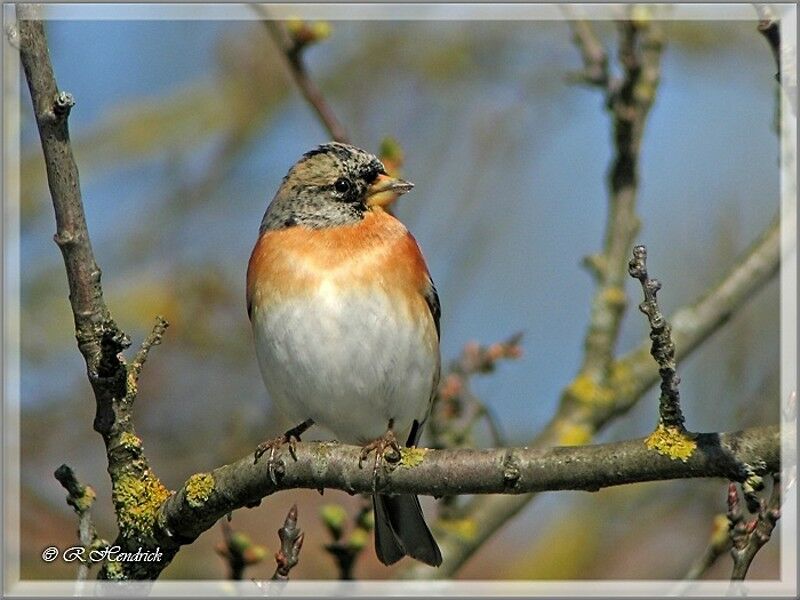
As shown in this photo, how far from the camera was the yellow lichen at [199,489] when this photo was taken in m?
3.18

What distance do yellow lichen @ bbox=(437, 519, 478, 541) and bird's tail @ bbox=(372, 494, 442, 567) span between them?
0.94 ft

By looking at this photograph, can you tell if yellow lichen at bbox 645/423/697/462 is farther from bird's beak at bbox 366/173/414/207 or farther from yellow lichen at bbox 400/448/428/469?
bird's beak at bbox 366/173/414/207

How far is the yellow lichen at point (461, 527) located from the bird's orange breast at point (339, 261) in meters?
1.09

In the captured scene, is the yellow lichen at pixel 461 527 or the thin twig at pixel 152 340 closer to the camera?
the thin twig at pixel 152 340

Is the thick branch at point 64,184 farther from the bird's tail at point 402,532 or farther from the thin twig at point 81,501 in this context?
the bird's tail at point 402,532

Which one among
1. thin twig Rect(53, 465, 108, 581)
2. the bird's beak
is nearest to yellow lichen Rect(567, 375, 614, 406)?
the bird's beak

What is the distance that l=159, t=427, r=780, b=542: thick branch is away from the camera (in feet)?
8.62

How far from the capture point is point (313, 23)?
16.2 feet

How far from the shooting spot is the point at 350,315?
164 inches

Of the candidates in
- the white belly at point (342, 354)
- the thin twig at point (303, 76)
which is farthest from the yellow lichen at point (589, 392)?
the thin twig at point (303, 76)

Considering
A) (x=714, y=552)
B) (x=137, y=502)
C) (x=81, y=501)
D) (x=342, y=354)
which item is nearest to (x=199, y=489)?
(x=137, y=502)

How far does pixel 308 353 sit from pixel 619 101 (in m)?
2.15

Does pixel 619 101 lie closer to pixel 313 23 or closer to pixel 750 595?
pixel 313 23

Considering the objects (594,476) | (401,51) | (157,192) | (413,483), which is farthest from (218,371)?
(594,476)
